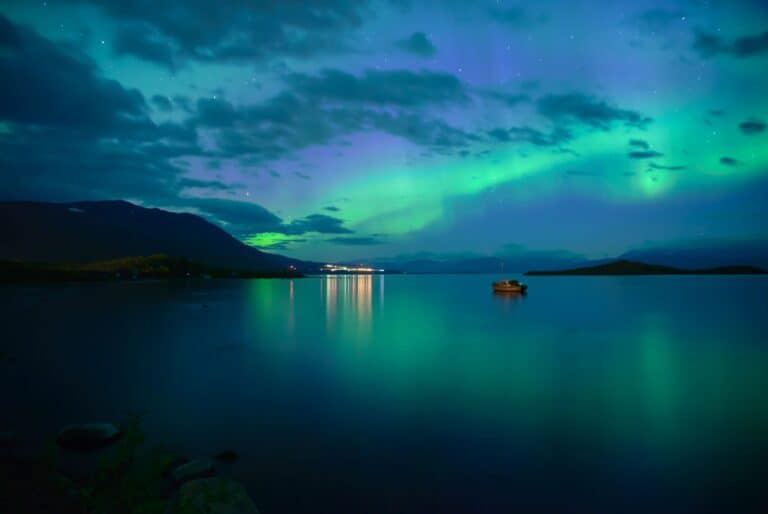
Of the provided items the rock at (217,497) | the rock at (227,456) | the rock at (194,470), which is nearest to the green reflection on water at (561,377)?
the rock at (227,456)

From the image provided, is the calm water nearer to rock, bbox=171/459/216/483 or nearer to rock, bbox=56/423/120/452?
rock, bbox=171/459/216/483

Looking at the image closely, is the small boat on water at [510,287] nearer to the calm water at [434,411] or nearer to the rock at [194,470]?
the calm water at [434,411]

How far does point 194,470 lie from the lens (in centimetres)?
1140

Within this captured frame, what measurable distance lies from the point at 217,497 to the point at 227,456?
15.6ft

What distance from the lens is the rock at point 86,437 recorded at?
43.4 ft

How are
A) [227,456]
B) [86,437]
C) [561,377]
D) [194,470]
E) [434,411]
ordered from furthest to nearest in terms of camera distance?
[561,377] < [434,411] < [86,437] < [227,456] < [194,470]

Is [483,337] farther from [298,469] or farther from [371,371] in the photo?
[298,469]

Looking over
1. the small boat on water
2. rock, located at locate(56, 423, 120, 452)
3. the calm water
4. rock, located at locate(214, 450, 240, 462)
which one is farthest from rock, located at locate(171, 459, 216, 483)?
the small boat on water

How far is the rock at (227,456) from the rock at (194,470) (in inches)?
48.0

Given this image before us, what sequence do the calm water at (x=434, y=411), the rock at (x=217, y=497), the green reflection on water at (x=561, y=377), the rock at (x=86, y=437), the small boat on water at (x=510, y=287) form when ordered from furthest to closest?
1. the small boat on water at (x=510, y=287)
2. the green reflection on water at (x=561, y=377)
3. the rock at (x=86, y=437)
4. the calm water at (x=434, y=411)
5. the rock at (x=217, y=497)

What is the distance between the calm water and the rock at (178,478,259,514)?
70.7 inches

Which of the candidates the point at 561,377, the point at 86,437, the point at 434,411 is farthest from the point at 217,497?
the point at 561,377

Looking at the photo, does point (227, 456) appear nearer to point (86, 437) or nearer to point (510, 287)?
point (86, 437)

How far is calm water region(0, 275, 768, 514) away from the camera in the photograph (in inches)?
461
